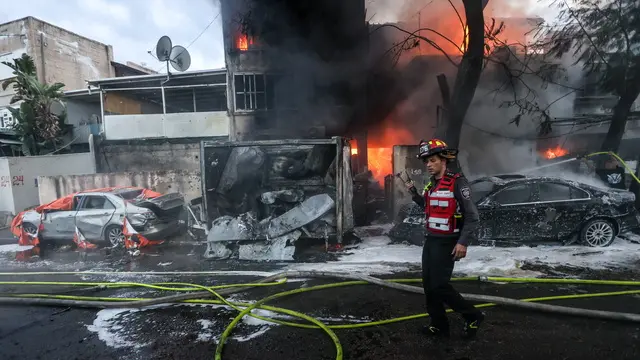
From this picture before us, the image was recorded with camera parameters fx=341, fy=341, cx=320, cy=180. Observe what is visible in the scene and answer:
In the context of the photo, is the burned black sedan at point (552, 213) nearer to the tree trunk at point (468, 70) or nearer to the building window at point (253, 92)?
the tree trunk at point (468, 70)

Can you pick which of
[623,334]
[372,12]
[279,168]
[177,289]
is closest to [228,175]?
[279,168]

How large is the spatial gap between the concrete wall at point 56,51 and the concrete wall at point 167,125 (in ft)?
28.3

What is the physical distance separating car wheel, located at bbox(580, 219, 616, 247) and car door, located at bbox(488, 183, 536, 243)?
36.5 inches

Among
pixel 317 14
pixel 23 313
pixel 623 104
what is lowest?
pixel 23 313

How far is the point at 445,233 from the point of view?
3168mm

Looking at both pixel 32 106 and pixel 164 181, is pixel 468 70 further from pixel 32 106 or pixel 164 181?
pixel 32 106

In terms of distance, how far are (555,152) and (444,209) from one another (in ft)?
46.9

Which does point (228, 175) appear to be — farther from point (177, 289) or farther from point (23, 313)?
point (23, 313)

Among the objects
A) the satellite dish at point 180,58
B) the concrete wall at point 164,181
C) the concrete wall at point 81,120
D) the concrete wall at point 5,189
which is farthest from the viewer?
the concrete wall at point 81,120

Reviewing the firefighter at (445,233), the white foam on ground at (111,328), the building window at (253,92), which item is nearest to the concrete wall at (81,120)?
the building window at (253,92)

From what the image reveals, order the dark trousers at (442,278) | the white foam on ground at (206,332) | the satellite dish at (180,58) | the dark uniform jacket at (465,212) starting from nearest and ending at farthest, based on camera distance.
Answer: the dark uniform jacket at (465,212) → the dark trousers at (442,278) → the white foam on ground at (206,332) → the satellite dish at (180,58)

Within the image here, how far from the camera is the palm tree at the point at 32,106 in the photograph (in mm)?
15406

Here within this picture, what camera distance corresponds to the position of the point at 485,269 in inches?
212

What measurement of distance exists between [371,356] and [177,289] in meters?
3.17
